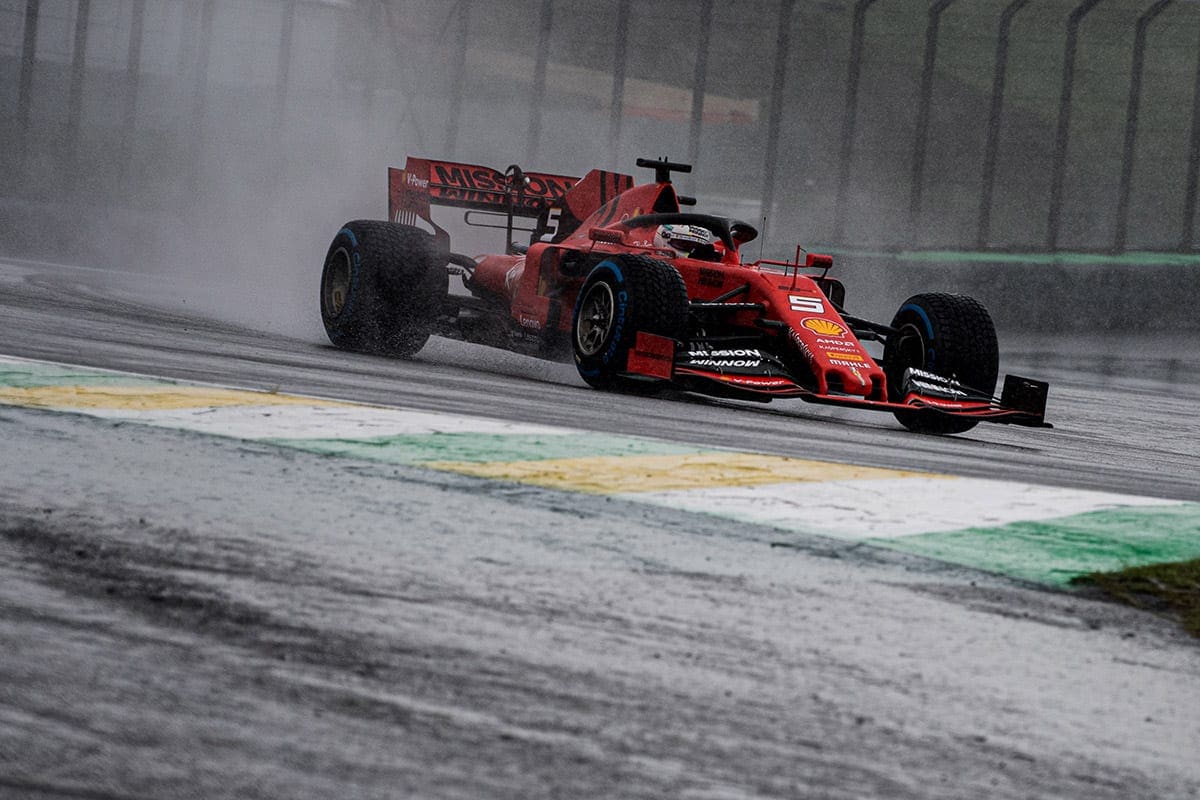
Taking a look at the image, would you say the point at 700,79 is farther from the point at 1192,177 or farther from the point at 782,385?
the point at 782,385

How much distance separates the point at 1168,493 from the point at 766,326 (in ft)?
9.39

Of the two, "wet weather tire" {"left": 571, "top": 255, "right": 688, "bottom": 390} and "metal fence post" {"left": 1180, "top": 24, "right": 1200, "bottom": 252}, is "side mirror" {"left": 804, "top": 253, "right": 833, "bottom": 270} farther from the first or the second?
"metal fence post" {"left": 1180, "top": 24, "right": 1200, "bottom": 252}

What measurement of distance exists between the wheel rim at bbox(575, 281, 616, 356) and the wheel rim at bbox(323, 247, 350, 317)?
1926 mm

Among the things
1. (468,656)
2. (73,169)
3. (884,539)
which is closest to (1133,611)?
(884,539)

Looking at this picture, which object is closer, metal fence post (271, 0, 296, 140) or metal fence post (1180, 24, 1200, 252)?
metal fence post (1180, 24, 1200, 252)

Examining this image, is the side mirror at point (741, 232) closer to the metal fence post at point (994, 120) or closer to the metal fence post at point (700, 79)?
the metal fence post at point (994, 120)

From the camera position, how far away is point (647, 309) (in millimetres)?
8195

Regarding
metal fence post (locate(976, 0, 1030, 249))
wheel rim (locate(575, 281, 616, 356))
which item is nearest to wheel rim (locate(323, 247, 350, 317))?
wheel rim (locate(575, 281, 616, 356))

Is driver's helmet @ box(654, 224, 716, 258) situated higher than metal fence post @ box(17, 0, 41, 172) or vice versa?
metal fence post @ box(17, 0, 41, 172)

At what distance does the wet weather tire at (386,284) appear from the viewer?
9844 millimetres

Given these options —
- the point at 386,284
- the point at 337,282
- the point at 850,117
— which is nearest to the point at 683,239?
the point at 386,284

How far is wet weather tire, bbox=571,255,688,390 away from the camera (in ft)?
26.9

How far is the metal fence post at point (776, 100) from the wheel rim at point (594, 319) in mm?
12667

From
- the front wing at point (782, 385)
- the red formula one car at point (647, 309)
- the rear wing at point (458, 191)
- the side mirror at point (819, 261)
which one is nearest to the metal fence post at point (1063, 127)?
the red formula one car at point (647, 309)
